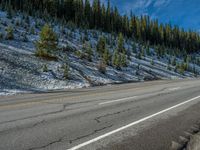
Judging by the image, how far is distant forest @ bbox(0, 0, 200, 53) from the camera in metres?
68.9

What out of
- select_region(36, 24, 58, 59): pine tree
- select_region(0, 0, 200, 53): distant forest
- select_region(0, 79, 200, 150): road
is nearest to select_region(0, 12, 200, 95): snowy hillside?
select_region(36, 24, 58, 59): pine tree

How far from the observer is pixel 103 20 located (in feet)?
289

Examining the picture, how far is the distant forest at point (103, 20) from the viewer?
6888cm

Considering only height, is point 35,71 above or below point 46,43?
below

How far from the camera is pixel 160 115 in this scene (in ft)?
32.7

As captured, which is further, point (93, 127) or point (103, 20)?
point (103, 20)

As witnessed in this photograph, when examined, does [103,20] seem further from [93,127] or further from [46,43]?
[93,127]

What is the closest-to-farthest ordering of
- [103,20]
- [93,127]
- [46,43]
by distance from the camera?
[93,127] → [46,43] → [103,20]

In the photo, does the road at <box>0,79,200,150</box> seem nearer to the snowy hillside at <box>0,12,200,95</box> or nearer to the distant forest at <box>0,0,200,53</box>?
the snowy hillside at <box>0,12,200,95</box>

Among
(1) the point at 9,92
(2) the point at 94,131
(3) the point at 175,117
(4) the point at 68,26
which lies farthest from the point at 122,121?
(4) the point at 68,26

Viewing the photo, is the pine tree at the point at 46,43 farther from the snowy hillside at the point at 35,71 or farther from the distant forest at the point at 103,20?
the distant forest at the point at 103,20

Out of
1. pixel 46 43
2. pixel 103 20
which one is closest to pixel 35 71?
pixel 46 43

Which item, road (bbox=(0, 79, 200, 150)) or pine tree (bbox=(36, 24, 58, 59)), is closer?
road (bbox=(0, 79, 200, 150))

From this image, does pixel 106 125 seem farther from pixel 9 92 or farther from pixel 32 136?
pixel 9 92
